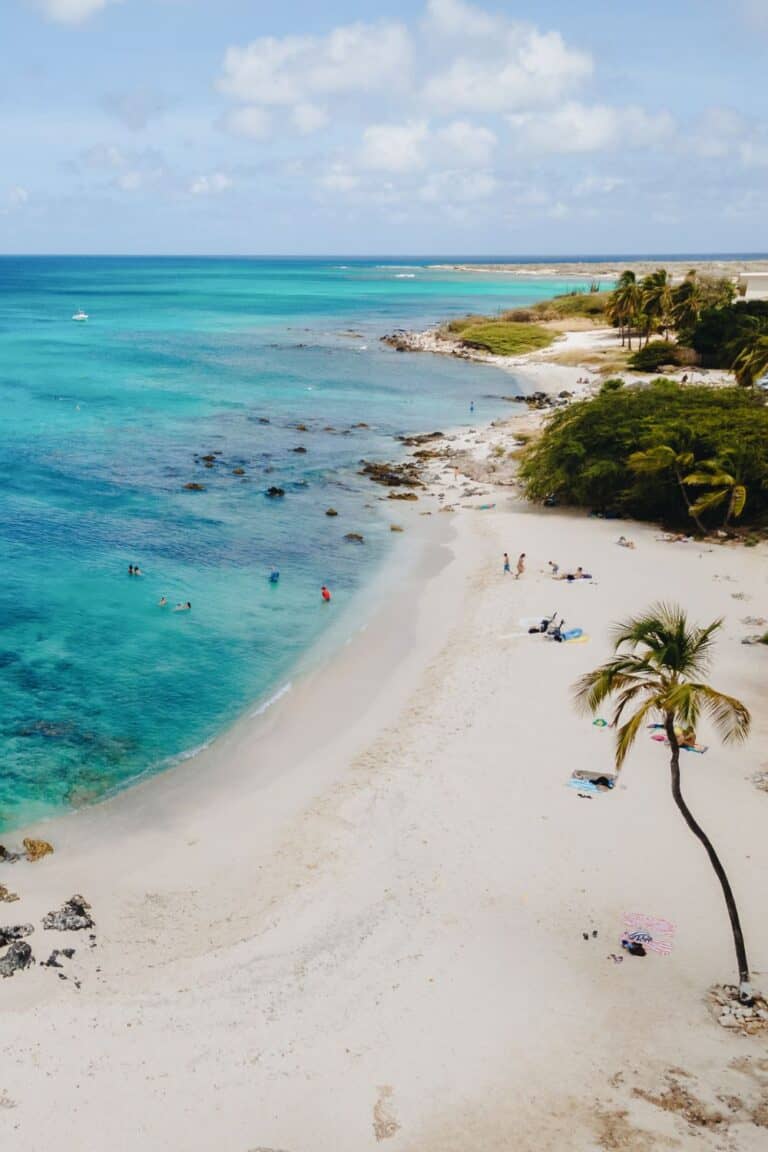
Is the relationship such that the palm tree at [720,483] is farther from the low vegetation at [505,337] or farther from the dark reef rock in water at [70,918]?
the low vegetation at [505,337]

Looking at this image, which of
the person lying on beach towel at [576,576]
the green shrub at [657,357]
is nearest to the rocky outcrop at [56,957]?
the person lying on beach towel at [576,576]

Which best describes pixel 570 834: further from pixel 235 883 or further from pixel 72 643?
pixel 72 643

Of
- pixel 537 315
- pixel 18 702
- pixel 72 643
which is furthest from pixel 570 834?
pixel 537 315

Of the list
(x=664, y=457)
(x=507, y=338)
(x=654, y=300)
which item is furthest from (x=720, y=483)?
(x=507, y=338)

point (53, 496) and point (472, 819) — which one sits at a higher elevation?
point (53, 496)

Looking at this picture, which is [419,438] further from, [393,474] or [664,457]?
[664,457]

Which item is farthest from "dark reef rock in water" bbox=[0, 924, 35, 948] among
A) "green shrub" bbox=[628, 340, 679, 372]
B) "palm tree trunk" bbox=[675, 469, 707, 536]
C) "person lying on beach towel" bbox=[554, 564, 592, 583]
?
"green shrub" bbox=[628, 340, 679, 372]
